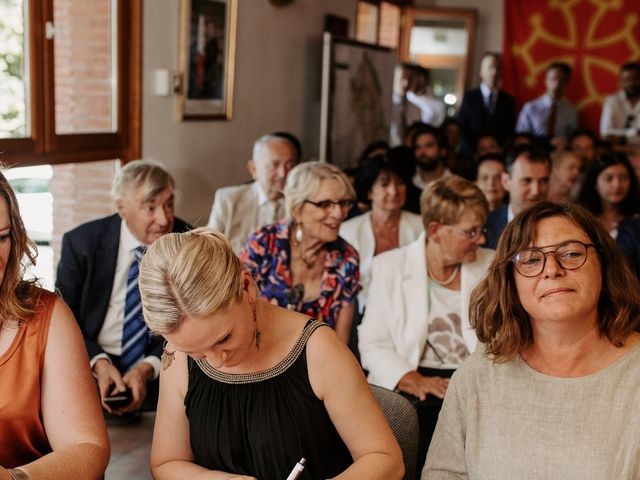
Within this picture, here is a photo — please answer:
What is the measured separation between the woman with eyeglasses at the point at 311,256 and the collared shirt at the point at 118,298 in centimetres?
44

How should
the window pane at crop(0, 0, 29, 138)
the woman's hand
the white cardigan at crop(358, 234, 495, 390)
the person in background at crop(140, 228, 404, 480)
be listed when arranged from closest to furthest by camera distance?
the person in background at crop(140, 228, 404, 480) → the woman's hand → the white cardigan at crop(358, 234, 495, 390) → the window pane at crop(0, 0, 29, 138)

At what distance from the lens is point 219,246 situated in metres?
1.63

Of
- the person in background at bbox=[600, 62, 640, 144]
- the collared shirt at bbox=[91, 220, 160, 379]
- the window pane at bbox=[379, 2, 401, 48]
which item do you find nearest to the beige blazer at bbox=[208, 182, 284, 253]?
the collared shirt at bbox=[91, 220, 160, 379]

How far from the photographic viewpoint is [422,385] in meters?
2.78

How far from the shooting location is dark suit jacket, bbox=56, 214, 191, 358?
3025 millimetres

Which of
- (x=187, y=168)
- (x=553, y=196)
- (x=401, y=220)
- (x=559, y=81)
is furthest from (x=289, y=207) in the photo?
(x=559, y=81)

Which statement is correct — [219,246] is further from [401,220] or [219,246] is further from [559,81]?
[559,81]

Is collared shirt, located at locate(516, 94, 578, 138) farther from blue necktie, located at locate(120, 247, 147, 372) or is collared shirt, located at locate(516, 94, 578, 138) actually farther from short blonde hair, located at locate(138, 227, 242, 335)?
short blonde hair, located at locate(138, 227, 242, 335)

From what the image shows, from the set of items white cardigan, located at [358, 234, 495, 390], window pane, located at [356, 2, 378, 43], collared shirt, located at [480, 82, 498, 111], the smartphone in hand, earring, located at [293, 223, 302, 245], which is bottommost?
the smartphone in hand

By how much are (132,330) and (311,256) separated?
0.74m

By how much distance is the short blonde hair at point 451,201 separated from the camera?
294 centimetres

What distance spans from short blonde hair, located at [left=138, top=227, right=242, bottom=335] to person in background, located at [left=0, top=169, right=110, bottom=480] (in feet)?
0.97

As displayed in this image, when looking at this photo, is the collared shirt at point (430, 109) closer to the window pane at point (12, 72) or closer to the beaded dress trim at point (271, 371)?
the window pane at point (12, 72)

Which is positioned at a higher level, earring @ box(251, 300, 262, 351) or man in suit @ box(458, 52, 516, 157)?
man in suit @ box(458, 52, 516, 157)
